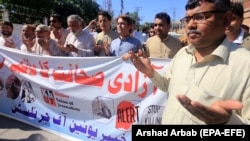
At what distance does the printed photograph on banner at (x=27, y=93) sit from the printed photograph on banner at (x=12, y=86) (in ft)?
0.43

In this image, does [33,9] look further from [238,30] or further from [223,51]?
[223,51]

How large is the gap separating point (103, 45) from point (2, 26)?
227cm

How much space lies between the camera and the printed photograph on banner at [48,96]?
4613 millimetres

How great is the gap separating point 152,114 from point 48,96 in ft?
6.20

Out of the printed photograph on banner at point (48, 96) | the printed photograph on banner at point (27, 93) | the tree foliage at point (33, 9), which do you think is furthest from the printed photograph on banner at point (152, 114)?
the tree foliage at point (33, 9)

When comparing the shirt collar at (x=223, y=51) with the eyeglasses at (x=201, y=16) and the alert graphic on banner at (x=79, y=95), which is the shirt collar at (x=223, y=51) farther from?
the alert graphic on banner at (x=79, y=95)

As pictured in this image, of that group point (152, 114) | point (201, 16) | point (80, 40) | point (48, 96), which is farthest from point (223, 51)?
point (48, 96)

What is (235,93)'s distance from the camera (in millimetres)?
1549

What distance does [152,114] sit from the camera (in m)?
3.51

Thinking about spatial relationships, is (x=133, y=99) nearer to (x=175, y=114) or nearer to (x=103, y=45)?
(x=103, y=45)

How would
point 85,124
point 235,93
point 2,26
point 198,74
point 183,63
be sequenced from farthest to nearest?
point 2,26, point 85,124, point 183,63, point 198,74, point 235,93

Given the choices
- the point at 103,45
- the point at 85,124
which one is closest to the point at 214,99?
the point at 85,124

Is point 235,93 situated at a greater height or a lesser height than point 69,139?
greater

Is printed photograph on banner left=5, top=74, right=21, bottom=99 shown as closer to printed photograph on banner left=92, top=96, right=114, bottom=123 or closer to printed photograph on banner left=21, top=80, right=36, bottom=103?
printed photograph on banner left=21, top=80, right=36, bottom=103
